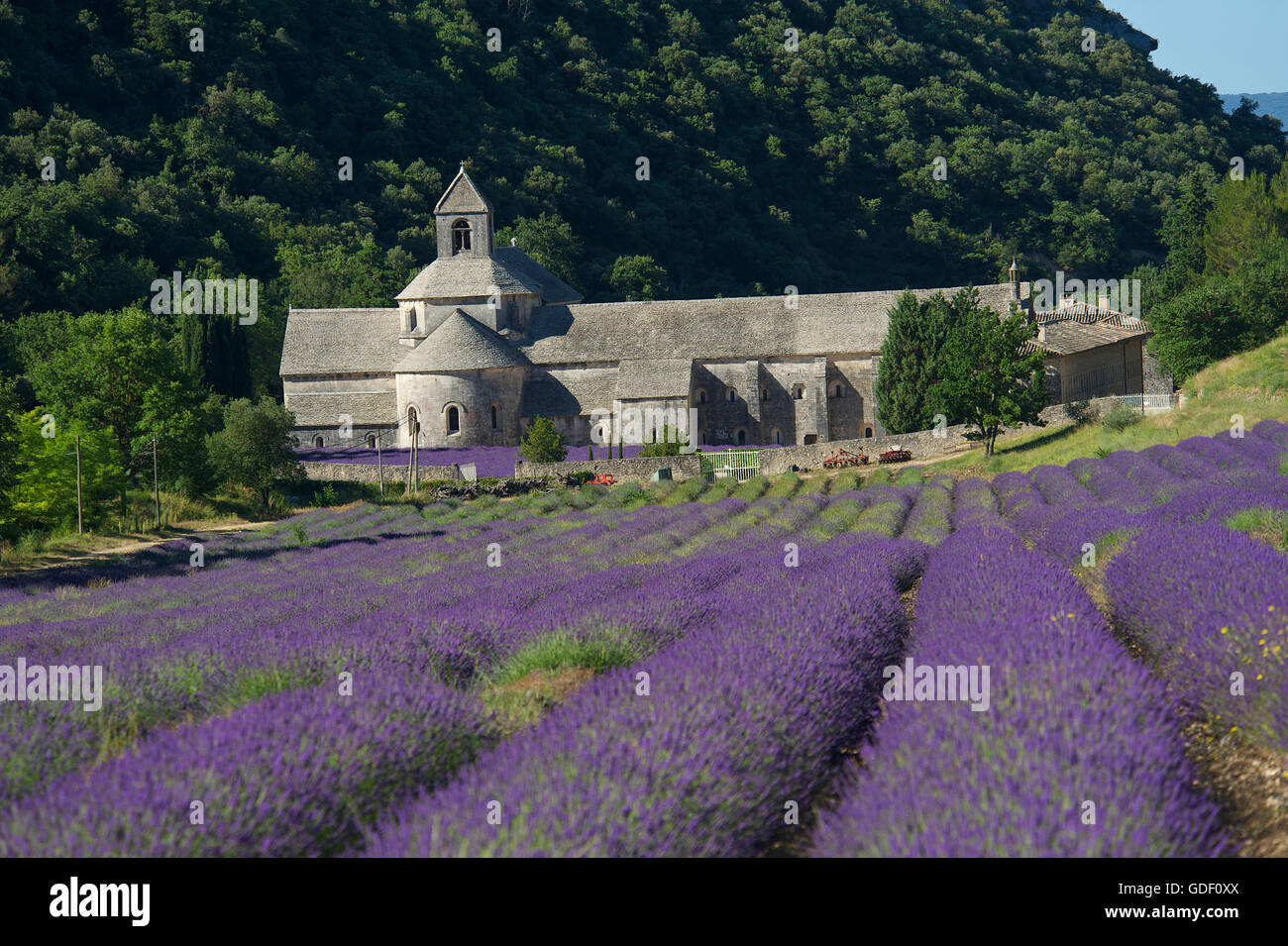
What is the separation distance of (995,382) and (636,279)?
4534 centimetres

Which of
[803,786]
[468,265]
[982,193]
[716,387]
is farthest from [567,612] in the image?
[982,193]

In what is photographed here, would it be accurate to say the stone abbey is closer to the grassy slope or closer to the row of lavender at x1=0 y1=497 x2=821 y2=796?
the grassy slope

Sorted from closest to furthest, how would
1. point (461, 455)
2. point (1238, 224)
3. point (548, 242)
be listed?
point (461, 455)
point (1238, 224)
point (548, 242)

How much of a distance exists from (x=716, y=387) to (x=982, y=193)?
65806mm

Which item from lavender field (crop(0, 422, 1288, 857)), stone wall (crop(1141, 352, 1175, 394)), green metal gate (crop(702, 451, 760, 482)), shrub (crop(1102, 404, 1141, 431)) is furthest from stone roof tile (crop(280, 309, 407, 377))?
lavender field (crop(0, 422, 1288, 857))

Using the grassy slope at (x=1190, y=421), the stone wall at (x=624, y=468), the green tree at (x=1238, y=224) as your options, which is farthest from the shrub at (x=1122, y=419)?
the green tree at (x=1238, y=224)

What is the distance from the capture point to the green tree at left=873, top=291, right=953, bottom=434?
4753cm

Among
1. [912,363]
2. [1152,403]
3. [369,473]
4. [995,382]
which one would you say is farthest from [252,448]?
[1152,403]

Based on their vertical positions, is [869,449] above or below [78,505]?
above

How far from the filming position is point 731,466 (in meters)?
44.9

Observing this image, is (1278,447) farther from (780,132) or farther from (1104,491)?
(780,132)

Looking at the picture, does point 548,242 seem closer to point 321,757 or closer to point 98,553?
point 98,553
